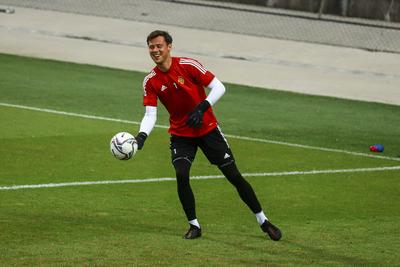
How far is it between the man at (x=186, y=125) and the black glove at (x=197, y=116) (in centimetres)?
14

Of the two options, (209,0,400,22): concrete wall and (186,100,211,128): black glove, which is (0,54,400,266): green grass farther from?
(209,0,400,22): concrete wall

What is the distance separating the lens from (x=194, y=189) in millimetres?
16156

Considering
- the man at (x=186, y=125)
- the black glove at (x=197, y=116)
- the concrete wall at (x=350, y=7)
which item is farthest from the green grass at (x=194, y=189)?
the concrete wall at (x=350, y=7)

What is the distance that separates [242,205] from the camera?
15195mm

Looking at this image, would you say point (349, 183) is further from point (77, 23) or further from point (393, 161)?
point (77, 23)

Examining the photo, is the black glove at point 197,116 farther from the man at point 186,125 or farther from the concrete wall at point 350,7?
the concrete wall at point 350,7

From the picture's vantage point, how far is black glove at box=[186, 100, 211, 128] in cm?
1277

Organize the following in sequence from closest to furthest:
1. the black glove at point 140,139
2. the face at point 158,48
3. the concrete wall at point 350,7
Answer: the black glove at point 140,139 → the face at point 158,48 → the concrete wall at point 350,7

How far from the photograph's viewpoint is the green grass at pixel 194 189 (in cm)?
1257

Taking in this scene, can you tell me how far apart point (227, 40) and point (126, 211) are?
18238mm

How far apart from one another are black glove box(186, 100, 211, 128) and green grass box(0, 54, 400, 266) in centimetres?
129

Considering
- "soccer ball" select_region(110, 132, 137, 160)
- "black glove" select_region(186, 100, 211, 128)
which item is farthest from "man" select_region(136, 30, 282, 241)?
"soccer ball" select_region(110, 132, 137, 160)

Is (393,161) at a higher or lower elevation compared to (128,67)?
higher

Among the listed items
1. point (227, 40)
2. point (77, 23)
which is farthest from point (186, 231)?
point (77, 23)
